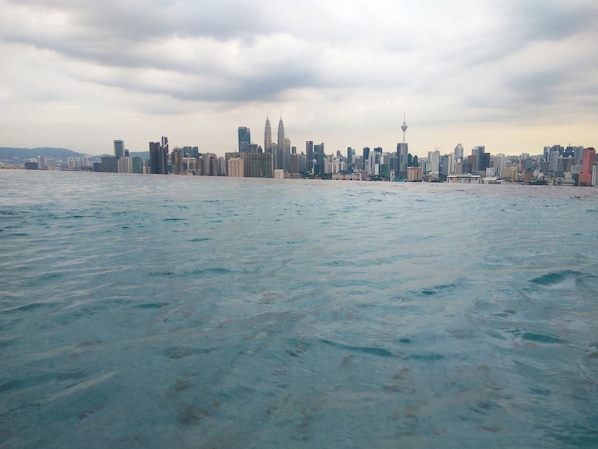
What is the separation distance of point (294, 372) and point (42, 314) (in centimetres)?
368

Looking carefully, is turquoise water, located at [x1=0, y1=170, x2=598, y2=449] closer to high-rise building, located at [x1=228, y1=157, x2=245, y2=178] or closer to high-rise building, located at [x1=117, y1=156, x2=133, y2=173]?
high-rise building, located at [x1=228, y1=157, x2=245, y2=178]

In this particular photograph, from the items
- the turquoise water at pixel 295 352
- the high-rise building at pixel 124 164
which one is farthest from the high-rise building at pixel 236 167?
the turquoise water at pixel 295 352

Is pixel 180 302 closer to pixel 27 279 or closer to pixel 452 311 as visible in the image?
pixel 27 279

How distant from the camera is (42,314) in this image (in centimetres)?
491

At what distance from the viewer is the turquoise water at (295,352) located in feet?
8.97

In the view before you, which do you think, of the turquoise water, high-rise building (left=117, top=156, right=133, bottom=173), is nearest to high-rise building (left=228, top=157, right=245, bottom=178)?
high-rise building (left=117, top=156, right=133, bottom=173)

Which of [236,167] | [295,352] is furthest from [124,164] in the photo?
[295,352]

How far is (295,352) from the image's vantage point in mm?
3932

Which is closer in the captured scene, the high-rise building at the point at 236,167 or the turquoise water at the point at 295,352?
the turquoise water at the point at 295,352

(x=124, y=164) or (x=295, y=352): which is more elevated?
(x=124, y=164)

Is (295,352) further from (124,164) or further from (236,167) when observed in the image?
(124,164)

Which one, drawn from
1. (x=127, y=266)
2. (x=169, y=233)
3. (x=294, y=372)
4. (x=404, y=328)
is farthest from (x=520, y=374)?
(x=169, y=233)

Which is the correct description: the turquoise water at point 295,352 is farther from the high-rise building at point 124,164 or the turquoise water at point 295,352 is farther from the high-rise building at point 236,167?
the high-rise building at point 124,164

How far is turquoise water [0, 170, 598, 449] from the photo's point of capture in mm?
2734
